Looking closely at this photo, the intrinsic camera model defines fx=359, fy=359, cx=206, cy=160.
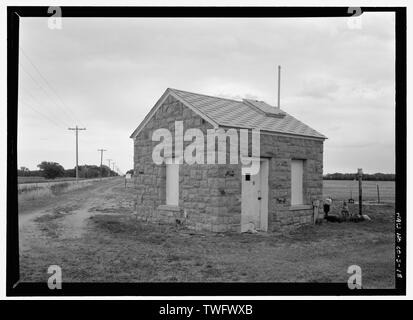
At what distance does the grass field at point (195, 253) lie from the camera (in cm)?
594

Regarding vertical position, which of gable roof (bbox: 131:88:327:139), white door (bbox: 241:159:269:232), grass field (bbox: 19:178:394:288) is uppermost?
gable roof (bbox: 131:88:327:139)

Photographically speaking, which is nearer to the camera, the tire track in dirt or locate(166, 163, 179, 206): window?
the tire track in dirt

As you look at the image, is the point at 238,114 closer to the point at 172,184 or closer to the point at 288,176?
the point at 288,176

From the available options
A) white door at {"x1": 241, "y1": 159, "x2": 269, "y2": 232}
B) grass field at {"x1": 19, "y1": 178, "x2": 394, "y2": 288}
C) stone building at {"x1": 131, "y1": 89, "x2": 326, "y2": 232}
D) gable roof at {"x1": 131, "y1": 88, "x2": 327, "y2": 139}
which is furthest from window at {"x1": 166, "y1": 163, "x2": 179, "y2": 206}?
white door at {"x1": 241, "y1": 159, "x2": 269, "y2": 232}

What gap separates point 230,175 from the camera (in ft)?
32.9

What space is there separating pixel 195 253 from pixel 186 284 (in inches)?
161

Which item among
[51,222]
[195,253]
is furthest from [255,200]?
[51,222]

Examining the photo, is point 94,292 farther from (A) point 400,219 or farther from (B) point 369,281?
(B) point 369,281

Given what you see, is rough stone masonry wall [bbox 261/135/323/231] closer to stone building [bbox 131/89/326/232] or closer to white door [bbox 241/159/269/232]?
stone building [bbox 131/89/326/232]

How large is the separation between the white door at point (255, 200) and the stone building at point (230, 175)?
0.03 meters

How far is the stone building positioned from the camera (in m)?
10.1

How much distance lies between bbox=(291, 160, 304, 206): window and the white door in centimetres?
152

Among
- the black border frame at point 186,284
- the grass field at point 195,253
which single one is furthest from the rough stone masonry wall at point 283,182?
the black border frame at point 186,284

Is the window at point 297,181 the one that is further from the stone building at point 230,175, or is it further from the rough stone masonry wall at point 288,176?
the rough stone masonry wall at point 288,176
